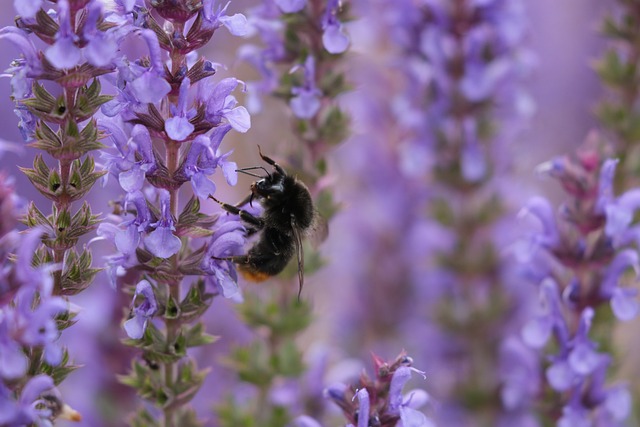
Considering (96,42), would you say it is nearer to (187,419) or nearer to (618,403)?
(187,419)

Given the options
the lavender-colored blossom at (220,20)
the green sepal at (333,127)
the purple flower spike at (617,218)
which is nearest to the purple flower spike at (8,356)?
the lavender-colored blossom at (220,20)

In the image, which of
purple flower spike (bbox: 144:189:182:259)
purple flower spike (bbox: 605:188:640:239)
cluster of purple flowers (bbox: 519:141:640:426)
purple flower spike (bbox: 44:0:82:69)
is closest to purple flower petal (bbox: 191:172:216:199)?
purple flower spike (bbox: 144:189:182:259)

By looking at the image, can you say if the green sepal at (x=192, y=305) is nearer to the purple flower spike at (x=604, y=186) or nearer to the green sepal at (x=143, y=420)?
the green sepal at (x=143, y=420)

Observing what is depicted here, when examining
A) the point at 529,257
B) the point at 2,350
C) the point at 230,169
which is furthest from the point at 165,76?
the point at 529,257

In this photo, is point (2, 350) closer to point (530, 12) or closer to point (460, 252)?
point (460, 252)

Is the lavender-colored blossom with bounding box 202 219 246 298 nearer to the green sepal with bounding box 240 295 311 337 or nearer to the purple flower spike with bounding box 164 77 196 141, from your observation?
the purple flower spike with bounding box 164 77 196 141
